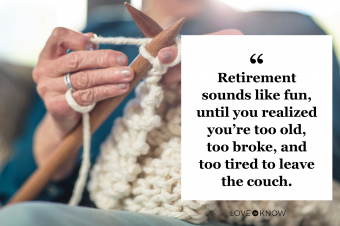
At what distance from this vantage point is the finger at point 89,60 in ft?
1.31

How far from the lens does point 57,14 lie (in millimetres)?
547

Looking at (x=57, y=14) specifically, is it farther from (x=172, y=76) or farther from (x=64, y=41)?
(x=172, y=76)

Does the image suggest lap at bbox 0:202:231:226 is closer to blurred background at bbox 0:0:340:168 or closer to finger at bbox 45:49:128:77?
finger at bbox 45:49:128:77

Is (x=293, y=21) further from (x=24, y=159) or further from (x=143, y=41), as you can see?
(x=24, y=159)

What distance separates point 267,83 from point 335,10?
290 millimetres

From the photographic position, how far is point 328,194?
0.42 meters

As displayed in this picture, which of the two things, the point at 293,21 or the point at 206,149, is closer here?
the point at 206,149

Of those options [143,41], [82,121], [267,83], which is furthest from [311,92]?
[82,121]

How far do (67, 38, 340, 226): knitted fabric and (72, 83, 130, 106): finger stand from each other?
0.15 feet

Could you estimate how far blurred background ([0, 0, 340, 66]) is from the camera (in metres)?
0.53

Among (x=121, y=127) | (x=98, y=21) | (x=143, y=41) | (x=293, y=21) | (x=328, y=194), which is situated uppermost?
(x=98, y=21)

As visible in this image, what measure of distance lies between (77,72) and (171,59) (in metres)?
0.17

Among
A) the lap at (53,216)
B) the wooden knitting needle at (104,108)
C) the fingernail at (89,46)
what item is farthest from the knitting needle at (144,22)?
the lap at (53,216)

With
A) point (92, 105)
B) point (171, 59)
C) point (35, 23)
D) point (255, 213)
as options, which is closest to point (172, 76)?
point (171, 59)
